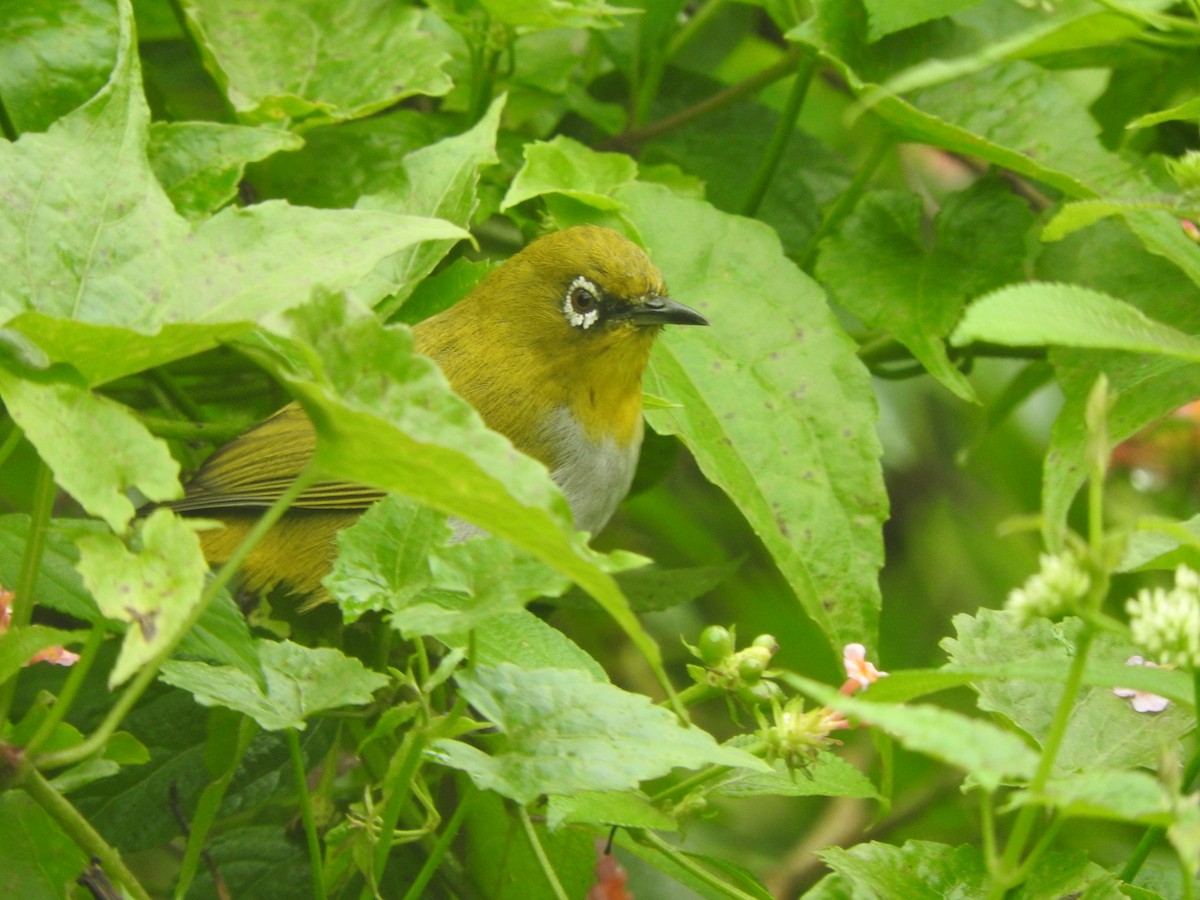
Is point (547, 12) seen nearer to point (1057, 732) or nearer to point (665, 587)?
point (665, 587)

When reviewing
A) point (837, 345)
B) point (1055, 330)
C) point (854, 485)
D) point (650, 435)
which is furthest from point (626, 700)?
point (650, 435)

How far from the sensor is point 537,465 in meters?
1.24

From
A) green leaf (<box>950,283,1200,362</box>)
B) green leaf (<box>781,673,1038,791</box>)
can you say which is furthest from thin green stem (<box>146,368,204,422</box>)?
green leaf (<box>781,673,1038,791</box>)

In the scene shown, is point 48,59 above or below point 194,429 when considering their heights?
above

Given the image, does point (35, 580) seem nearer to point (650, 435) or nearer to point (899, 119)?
point (899, 119)

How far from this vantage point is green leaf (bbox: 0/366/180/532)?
1.39 meters

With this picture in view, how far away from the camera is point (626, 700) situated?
5.29ft

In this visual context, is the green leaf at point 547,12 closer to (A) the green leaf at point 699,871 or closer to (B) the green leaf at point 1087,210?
(B) the green leaf at point 1087,210

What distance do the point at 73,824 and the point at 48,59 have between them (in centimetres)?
132

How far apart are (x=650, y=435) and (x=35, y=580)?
2.01 m

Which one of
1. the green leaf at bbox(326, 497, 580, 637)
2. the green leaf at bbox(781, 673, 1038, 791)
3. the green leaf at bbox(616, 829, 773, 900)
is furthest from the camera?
the green leaf at bbox(616, 829, 773, 900)

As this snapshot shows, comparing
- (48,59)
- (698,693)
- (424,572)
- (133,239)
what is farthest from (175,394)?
(698,693)

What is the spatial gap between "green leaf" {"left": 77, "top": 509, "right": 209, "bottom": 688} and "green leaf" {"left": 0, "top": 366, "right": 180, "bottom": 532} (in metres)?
0.03

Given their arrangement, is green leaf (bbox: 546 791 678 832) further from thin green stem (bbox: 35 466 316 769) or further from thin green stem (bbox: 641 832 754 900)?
thin green stem (bbox: 35 466 316 769)
